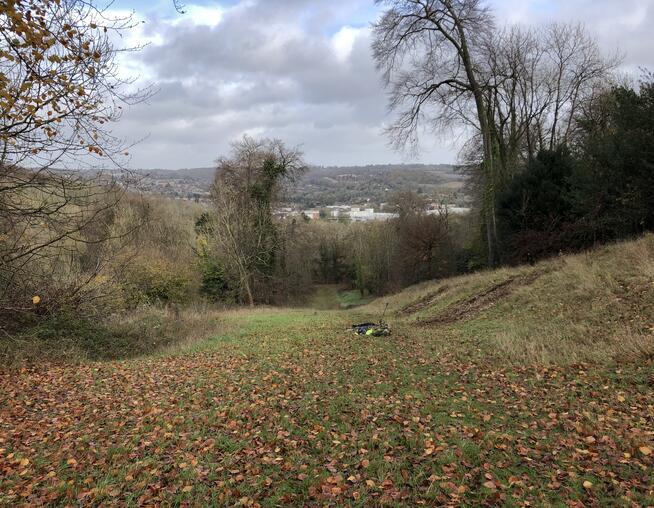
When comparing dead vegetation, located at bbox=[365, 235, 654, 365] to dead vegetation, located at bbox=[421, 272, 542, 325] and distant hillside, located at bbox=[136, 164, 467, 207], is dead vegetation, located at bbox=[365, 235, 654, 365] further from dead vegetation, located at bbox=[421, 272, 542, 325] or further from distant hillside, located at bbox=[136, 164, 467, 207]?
distant hillside, located at bbox=[136, 164, 467, 207]

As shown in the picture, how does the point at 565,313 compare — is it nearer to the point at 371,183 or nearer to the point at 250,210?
the point at 250,210

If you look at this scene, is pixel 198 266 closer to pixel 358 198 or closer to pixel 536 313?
pixel 536 313

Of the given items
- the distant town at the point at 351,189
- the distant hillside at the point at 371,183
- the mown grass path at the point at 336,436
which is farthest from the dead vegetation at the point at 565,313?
the distant hillside at the point at 371,183

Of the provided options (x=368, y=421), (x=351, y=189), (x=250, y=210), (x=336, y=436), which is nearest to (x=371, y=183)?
(x=351, y=189)

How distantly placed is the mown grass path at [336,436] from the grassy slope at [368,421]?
0.08ft

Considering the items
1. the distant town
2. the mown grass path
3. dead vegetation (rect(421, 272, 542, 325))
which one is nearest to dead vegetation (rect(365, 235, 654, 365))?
dead vegetation (rect(421, 272, 542, 325))

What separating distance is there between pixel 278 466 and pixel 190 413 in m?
2.39

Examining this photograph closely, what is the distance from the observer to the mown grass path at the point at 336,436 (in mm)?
4266

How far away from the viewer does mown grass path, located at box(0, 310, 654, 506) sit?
427 centimetres

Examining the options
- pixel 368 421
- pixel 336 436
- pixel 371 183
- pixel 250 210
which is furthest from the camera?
pixel 371 183

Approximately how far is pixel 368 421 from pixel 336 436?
2.30 feet

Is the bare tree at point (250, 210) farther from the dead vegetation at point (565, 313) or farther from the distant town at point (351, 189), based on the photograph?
the dead vegetation at point (565, 313)

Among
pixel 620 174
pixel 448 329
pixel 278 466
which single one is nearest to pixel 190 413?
pixel 278 466

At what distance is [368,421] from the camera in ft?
20.2
